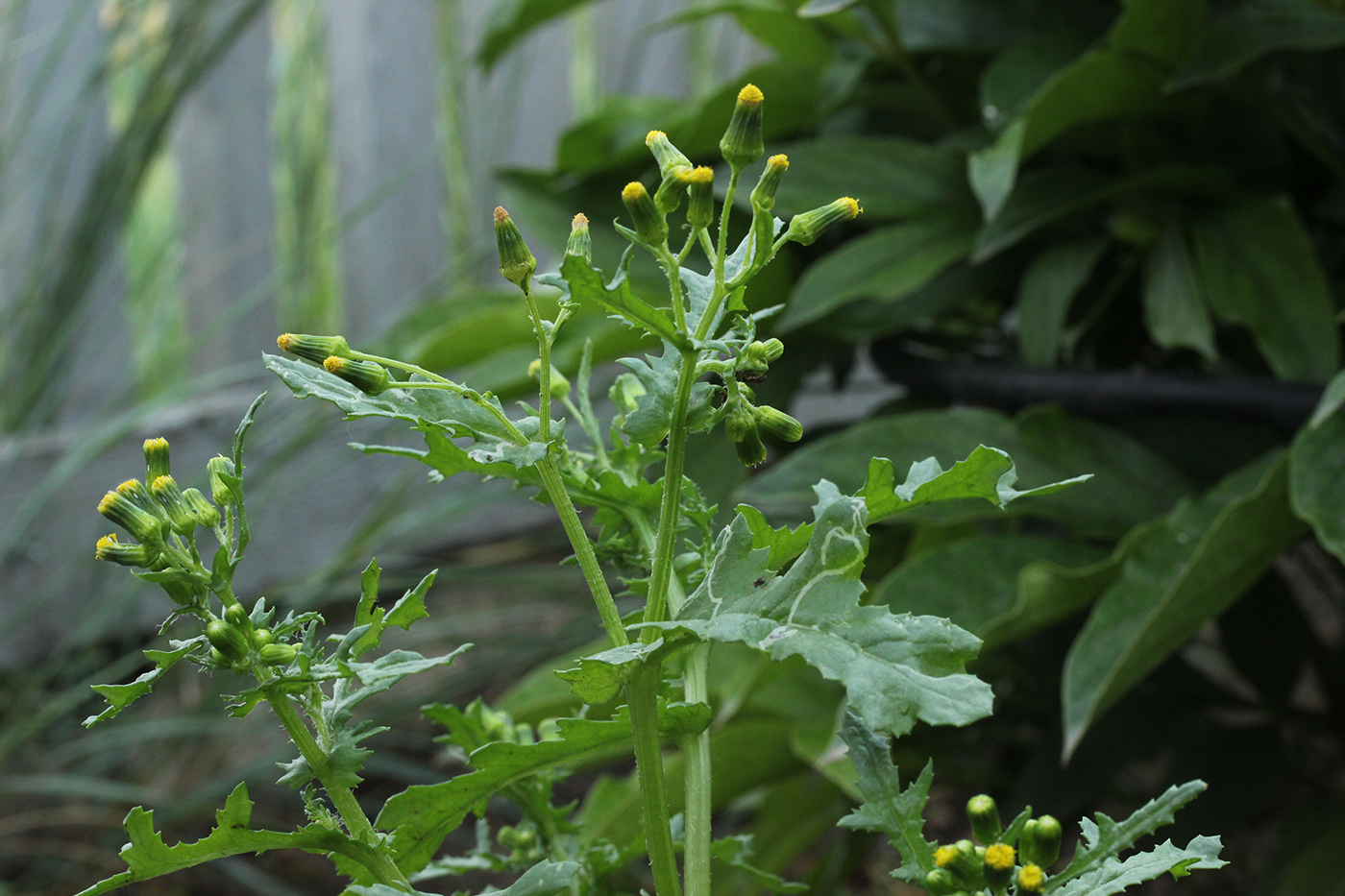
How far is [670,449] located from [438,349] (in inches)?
27.7

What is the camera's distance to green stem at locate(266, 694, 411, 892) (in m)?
0.22

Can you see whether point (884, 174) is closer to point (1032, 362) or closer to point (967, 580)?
point (1032, 362)

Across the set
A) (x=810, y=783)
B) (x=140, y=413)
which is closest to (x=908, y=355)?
(x=810, y=783)

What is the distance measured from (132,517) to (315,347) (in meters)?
0.05

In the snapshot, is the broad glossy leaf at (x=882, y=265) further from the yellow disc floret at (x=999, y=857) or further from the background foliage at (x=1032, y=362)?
the yellow disc floret at (x=999, y=857)

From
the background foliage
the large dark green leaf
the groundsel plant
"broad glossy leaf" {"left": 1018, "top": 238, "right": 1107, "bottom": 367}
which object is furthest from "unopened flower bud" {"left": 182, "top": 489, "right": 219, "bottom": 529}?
"broad glossy leaf" {"left": 1018, "top": 238, "right": 1107, "bottom": 367}

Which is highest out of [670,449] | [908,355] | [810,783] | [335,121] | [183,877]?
[670,449]

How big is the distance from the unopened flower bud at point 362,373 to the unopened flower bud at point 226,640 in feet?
0.17

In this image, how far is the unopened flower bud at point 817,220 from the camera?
0.74 ft

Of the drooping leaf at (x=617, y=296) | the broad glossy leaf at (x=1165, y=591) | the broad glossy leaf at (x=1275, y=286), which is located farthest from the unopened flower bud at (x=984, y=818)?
the broad glossy leaf at (x=1275, y=286)

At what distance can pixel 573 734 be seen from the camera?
22cm

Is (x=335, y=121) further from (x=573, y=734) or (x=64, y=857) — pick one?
(x=573, y=734)

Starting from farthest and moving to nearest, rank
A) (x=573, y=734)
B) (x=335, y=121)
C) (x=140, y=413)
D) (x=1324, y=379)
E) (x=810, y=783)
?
(x=335, y=121), (x=140, y=413), (x=810, y=783), (x=1324, y=379), (x=573, y=734)

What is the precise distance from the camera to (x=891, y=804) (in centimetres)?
25
